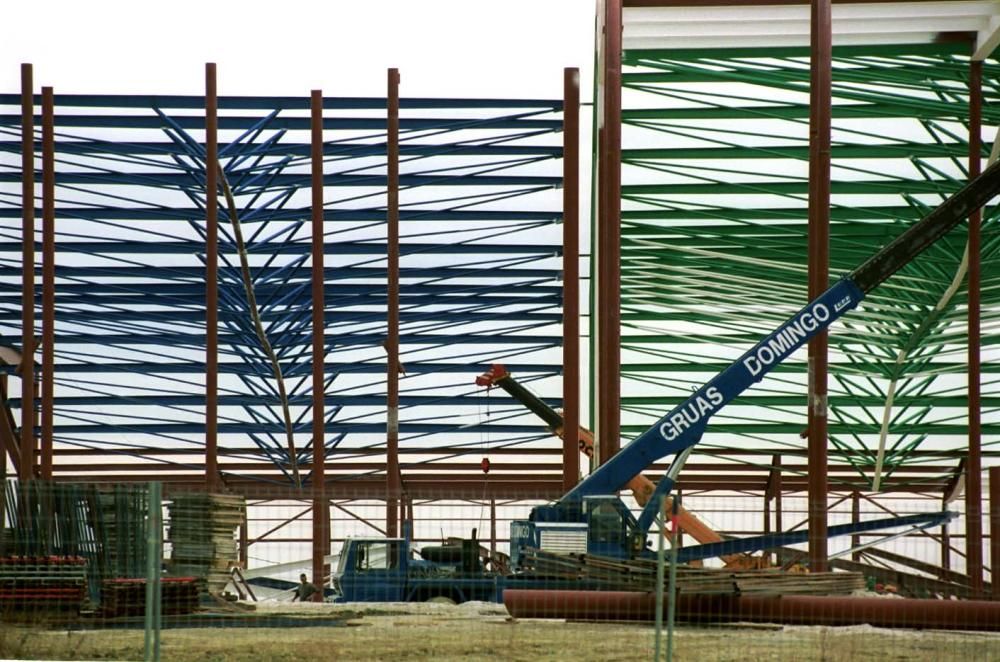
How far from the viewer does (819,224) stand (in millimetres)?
21188

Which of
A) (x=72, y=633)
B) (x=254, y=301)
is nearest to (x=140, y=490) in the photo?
(x=72, y=633)

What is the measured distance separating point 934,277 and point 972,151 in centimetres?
330

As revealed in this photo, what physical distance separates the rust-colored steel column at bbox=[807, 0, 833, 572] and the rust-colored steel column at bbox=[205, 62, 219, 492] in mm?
12113

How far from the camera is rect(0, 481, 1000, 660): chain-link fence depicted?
45.8 ft

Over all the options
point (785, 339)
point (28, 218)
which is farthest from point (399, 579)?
point (28, 218)

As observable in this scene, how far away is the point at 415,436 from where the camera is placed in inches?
1342

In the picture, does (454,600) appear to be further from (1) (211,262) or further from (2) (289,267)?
(2) (289,267)

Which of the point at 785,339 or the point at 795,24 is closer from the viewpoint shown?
the point at 785,339

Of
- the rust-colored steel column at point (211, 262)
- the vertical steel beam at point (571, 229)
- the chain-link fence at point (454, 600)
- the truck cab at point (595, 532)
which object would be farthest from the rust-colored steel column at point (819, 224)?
the rust-colored steel column at point (211, 262)

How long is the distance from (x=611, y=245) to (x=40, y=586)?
1045 cm

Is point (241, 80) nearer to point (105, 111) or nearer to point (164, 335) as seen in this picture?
point (105, 111)

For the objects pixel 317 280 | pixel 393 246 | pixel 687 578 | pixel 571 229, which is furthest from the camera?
pixel 317 280

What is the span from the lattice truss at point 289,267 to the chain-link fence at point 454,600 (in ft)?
32.5

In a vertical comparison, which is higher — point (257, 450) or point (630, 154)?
point (630, 154)
